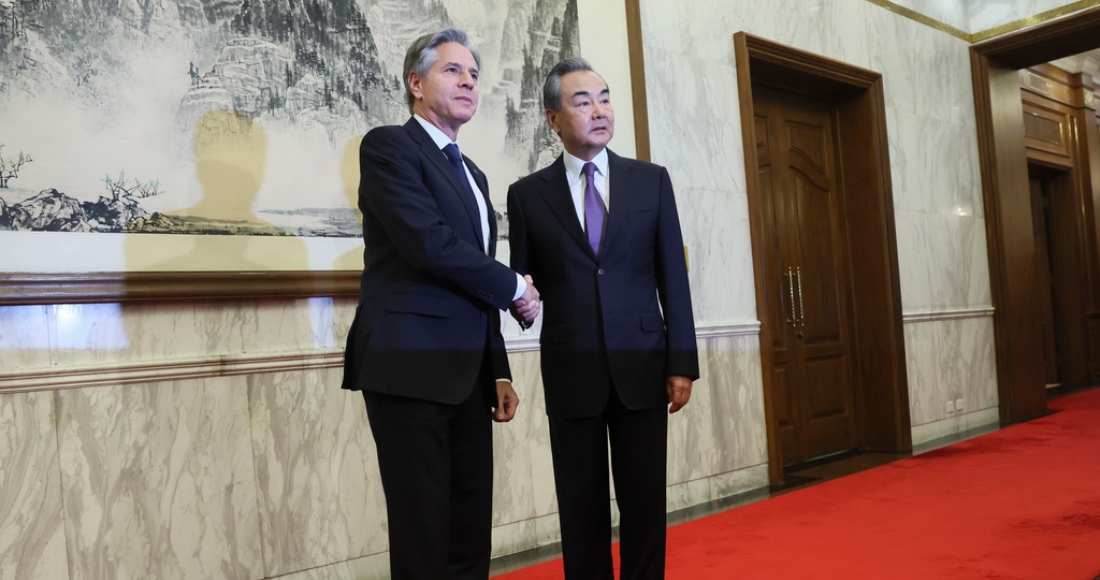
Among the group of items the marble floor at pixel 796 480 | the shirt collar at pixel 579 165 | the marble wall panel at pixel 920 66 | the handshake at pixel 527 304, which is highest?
the marble wall panel at pixel 920 66

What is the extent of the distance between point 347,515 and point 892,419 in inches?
149

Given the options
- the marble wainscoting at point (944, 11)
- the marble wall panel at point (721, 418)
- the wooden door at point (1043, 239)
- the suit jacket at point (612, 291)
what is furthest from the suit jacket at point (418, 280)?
the wooden door at point (1043, 239)

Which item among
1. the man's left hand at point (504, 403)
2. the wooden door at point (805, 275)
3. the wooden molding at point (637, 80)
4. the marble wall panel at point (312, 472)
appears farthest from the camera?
the wooden door at point (805, 275)

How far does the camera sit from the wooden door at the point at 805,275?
5492 millimetres

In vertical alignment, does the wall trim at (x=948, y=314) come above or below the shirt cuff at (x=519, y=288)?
below

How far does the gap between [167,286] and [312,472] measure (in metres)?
0.79

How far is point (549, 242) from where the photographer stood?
92.5 inches

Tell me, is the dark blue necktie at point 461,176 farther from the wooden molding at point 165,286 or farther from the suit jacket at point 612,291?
the wooden molding at point 165,286

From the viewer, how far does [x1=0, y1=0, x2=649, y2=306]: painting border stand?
2623mm

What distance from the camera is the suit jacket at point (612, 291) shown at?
2260mm

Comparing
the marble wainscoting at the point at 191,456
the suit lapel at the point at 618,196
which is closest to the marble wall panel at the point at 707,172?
the marble wainscoting at the point at 191,456

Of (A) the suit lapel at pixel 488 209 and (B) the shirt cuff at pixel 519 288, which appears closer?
(B) the shirt cuff at pixel 519 288

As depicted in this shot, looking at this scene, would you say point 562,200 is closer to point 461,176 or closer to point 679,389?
point 461,176

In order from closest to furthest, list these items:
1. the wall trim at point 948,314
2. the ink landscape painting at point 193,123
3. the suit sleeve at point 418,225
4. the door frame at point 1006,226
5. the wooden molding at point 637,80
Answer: the suit sleeve at point 418,225 < the ink landscape painting at point 193,123 < the wooden molding at point 637,80 < the wall trim at point 948,314 < the door frame at point 1006,226
